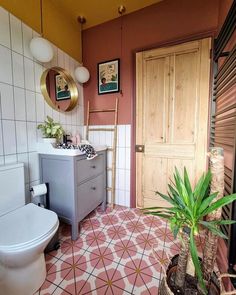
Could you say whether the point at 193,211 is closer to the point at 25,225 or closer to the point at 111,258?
the point at 111,258

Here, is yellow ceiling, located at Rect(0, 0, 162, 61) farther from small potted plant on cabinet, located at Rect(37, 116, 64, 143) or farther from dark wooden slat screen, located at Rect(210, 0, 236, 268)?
dark wooden slat screen, located at Rect(210, 0, 236, 268)

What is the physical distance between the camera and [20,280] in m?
0.98

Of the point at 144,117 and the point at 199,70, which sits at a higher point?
the point at 199,70

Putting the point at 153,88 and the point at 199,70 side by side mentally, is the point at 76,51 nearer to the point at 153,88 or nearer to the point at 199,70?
the point at 153,88

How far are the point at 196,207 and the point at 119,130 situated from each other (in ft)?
4.95

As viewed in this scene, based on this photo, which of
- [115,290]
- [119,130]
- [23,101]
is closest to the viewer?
[115,290]

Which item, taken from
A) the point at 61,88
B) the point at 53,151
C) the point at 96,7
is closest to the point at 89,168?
the point at 53,151

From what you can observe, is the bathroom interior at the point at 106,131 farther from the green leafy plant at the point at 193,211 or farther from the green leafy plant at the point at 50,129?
the green leafy plant at the point at 193,211

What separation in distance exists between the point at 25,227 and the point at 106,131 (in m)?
1.44

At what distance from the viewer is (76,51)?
2.10 m

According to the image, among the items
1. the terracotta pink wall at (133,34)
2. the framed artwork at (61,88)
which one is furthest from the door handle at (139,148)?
the framed artwork at (61,88)

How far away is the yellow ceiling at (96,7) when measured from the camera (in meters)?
1.73

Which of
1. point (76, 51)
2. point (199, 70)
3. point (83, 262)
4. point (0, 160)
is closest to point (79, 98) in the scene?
point (76, 51)

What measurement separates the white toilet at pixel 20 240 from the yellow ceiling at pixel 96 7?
6.09 feet
